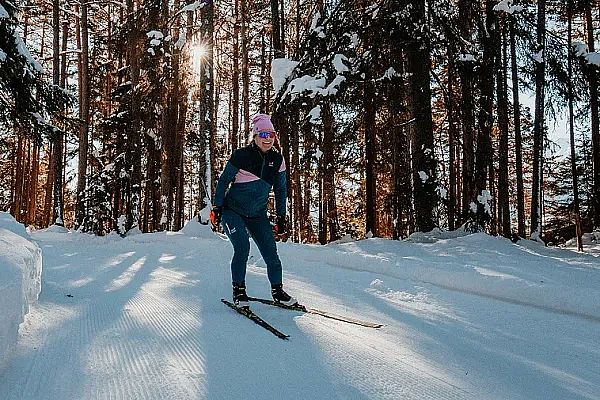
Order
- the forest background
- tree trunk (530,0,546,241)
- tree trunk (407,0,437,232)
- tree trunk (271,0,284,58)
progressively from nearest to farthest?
1. the forest background
2. tree trunk (407,0,437,232)
3. tree trunk (530,0,546,241)
4. tree trunk (271,0,284,58)

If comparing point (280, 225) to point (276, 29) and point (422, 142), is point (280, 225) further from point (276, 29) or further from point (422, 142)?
point (276, 29)

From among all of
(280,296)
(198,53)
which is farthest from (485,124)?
(198,53)

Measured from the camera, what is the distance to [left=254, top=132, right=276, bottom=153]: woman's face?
4.91 metres

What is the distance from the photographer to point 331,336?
3.67 meters

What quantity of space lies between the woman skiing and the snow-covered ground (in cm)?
44

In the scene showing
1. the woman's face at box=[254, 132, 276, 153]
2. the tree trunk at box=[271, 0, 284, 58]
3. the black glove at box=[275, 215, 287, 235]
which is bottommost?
the black glove at box=[275, 215, 287, 235]

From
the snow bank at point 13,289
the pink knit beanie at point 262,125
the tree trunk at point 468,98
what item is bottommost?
the snow bank at point 13,289

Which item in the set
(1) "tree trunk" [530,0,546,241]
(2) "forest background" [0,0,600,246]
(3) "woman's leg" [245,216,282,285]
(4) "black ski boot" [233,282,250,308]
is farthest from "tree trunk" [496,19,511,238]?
(4) "black ski boot" [233,282,250,308]

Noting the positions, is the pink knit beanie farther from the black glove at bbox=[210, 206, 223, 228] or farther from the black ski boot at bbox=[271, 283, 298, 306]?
the black ski boot at bbox=[271, 283, 298, 306]

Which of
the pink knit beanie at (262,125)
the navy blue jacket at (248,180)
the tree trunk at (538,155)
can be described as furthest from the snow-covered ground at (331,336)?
the tree trunk at (538,155)

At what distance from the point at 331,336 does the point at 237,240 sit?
1592 mm

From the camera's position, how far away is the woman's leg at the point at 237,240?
489 cm

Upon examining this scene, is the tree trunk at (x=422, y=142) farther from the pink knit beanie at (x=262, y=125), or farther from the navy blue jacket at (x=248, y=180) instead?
the pink knit beanie at (x=262, y=125)

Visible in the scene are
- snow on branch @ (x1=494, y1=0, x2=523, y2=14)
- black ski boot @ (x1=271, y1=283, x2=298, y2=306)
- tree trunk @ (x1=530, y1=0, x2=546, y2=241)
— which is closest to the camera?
black ski boot @ (x1=271, y1=283, x2=298, y2=306)
